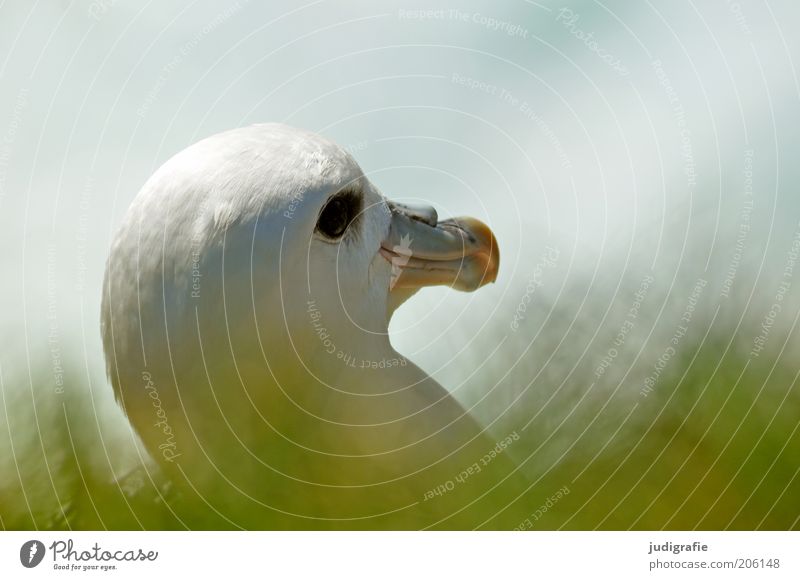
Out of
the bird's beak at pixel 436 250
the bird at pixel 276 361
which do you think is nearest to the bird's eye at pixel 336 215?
the bird at pixel 276 361

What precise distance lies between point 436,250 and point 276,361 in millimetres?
995

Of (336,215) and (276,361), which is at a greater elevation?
(336,215)

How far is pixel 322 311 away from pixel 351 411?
1.11 feet

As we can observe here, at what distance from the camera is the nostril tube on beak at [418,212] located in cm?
345

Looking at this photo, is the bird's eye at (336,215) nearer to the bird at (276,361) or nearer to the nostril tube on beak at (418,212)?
the bird at (276,361)

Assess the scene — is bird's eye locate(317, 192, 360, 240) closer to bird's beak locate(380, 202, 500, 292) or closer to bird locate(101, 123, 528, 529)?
bird locate(101, 123, 528, 529)

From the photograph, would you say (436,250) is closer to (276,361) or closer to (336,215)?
(336,215)

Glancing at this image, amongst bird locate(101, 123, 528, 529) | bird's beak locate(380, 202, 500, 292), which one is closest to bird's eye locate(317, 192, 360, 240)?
bird locate(101, 123, 528, 529)

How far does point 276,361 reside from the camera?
2682 millimetres

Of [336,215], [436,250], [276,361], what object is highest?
[336,215]

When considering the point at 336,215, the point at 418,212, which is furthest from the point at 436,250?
the point at 336,215

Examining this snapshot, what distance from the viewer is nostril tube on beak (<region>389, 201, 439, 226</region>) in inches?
136
